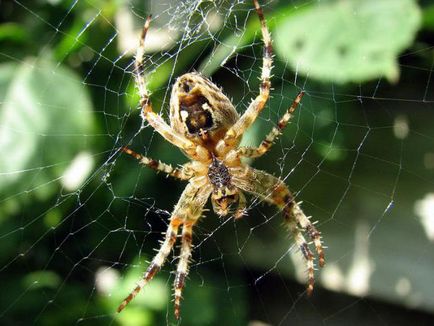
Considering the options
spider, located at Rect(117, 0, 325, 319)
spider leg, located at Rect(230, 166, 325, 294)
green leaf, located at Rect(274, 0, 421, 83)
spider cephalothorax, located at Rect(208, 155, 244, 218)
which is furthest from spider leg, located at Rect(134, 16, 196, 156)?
green leaf, located at Rect(274, 0, 421, 83)

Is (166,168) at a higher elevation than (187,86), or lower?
lower

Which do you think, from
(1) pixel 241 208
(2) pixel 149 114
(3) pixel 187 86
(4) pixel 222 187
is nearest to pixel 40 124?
(2) pixel 149 114

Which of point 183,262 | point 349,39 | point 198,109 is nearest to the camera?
point 198,109

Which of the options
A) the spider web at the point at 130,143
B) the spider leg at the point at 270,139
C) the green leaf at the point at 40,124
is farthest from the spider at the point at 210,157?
the green leaf at the point at 40,124

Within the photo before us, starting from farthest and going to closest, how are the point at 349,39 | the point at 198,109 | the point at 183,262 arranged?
the point at 183,262
the point at 349,39
the point at 198,109

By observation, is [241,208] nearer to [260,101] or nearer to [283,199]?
[283,199]

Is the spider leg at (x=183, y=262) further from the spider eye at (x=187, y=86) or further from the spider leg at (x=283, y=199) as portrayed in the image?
the spider eye at (x=187, y=86)

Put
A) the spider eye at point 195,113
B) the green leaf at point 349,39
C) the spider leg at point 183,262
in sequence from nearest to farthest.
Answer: the spider eye at point 195,113 → the green leaf at point 349,39 → the spider leg at point 183,262
